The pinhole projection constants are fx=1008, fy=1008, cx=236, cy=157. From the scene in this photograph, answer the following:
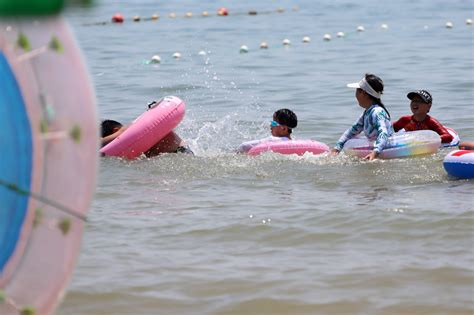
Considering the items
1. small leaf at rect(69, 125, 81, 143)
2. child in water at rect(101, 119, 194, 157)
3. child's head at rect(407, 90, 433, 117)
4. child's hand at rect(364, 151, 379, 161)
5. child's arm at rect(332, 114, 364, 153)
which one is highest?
small leaf at rect(69, 125, 81, 143)

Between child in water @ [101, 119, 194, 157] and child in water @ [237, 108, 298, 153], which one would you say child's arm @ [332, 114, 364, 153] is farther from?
child in water @ [101, 119, 194, 157]

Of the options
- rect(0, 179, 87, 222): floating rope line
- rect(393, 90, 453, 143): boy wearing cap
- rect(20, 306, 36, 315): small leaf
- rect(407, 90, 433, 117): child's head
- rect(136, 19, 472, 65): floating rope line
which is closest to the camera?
rect(0, 179, 87, 222): floating rope line

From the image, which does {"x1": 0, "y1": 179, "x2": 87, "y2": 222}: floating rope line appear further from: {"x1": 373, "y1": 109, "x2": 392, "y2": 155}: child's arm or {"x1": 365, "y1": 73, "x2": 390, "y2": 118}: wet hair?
{"x1": 365, "y1": 73, "x2": 390, "y2": 118}: wet hair

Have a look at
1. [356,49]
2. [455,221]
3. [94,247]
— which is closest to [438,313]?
[455,221]

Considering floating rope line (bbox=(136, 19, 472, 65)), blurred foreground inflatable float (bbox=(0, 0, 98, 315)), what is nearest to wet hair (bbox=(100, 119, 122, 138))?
blurred foreground inflatable float (bbox=(0, 0, 98, 315))

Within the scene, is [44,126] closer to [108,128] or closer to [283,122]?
[283,122]

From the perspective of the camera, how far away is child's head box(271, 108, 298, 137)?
928 cm

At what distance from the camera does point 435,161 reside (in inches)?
343

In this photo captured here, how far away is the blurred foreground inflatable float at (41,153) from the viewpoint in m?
3.38

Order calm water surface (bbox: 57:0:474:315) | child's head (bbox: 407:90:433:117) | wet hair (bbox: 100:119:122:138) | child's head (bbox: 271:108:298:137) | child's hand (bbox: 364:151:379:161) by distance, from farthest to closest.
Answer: wet hair (bbox: 100:119:122:138), child's head (bbox: 271:108:298:137), child's head (bbox: 407:90:433:117), child's hand (bbox: 364:151:379:161), calm water surface (bbox: 57:0:474:315)

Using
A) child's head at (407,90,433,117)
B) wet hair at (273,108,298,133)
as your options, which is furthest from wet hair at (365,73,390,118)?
wet hair at (273,108,298,133)

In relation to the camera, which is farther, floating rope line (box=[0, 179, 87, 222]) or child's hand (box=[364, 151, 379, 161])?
child's hand (box=[364, 151, 379, 161])

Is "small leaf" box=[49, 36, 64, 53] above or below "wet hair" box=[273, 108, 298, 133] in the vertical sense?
above

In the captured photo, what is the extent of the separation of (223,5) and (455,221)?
92.3 ft
